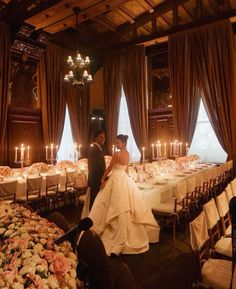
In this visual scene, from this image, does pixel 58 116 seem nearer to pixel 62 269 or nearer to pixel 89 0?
pixel 89 0

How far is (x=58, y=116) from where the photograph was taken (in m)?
8.73

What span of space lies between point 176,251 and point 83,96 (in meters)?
7.31

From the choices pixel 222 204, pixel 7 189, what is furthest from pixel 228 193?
pixel 7 189

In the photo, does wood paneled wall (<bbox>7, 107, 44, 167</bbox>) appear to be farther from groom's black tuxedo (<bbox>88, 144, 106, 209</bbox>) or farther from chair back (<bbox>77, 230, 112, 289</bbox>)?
chair back (<bbox>77, 230, 112, 289</bbox>)

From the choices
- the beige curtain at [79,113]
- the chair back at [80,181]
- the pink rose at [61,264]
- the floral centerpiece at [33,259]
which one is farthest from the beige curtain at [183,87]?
the pink rose at [61,264]

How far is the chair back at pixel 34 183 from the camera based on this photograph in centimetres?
492

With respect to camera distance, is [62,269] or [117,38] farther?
[117,38]

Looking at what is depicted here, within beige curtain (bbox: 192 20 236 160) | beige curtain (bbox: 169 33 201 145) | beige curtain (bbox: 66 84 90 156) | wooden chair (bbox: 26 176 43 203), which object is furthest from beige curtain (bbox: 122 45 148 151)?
wooden chair (bbox: 26 176 43 203)

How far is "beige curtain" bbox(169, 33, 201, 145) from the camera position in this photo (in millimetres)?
7914

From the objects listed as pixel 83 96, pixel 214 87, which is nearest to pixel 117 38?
pixel 83 96

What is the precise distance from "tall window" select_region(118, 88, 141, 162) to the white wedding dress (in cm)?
Answer: 555

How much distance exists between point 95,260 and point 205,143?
7228 mm

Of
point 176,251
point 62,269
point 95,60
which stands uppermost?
point 95,60

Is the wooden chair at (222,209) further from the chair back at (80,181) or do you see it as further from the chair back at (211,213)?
the chair back at (80,181)
